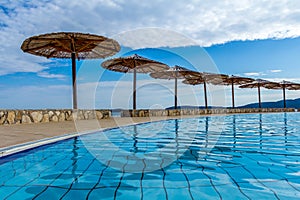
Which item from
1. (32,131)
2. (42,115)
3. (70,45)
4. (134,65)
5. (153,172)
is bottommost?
(153,172)

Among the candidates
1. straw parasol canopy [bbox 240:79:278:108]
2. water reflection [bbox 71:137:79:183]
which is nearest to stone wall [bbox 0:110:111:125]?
water reflection [bbox 71:137:79:183]

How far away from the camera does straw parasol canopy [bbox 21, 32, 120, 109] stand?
9.08 metres

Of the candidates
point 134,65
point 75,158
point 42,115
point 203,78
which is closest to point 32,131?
point 75,158

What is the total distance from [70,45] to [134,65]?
14.4ft

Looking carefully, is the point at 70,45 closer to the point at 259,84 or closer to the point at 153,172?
the point at 153,172

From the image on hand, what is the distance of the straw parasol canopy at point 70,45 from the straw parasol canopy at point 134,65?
1.60m

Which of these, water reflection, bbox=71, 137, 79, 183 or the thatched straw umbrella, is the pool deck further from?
the thatched straw umbrella

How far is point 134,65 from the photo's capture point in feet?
44.1

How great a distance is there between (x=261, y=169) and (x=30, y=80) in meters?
16.4

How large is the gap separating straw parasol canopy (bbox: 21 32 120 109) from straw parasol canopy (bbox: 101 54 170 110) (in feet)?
5.24

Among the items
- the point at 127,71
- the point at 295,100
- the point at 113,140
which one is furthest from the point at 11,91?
the point at 295,100

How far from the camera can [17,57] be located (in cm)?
1448

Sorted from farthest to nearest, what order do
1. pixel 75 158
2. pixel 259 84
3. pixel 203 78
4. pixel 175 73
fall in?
pixel 259 84, pixel 203 78, pixel 175 73, pixel 75 158

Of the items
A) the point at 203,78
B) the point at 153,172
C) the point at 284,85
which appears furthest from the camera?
the point at 284,85
